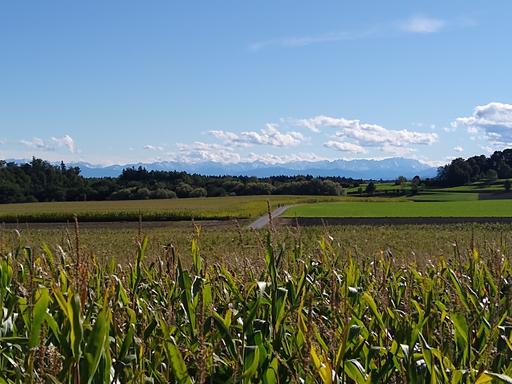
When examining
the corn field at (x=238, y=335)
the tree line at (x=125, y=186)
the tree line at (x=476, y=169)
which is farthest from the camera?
the tree line at (x=476, y=169)

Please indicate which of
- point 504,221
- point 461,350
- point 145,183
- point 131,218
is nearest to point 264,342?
point 461,350

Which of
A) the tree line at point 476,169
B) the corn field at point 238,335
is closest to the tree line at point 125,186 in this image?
the tree line at point 476,169

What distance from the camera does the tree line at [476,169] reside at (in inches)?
4675

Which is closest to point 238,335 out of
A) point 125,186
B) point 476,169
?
point 125,186

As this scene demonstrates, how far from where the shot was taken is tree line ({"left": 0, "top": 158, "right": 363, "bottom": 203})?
10162cm

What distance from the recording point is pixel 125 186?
10644 cm

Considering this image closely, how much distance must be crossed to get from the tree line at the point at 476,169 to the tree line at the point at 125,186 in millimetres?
23592

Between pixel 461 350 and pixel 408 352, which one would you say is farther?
pixel 461 350

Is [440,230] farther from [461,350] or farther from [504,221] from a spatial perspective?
[461,350]

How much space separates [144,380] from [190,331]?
1.03 meters

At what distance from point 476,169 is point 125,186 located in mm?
73593

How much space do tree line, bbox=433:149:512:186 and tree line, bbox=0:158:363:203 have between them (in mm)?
23592

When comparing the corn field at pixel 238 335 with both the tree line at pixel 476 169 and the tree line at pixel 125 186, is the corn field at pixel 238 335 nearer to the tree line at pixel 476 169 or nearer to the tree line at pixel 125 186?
the tree line at pixel 125 186

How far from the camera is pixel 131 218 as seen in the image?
183 ft
